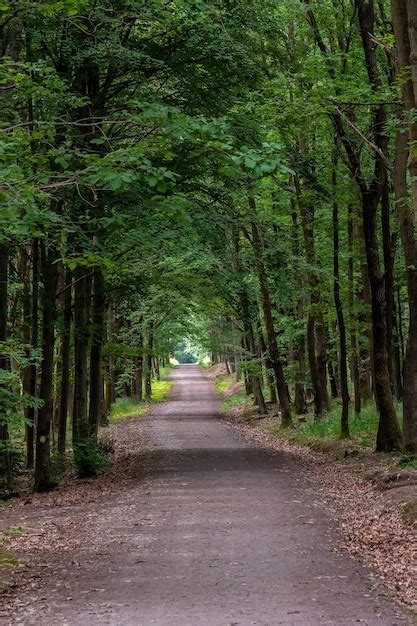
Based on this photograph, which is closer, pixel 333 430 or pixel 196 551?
pixel 196 551

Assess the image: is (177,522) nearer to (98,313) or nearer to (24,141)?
(24,141)

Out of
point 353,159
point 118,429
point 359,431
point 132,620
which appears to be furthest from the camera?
point 118,429

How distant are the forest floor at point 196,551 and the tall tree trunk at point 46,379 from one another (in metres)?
0.56

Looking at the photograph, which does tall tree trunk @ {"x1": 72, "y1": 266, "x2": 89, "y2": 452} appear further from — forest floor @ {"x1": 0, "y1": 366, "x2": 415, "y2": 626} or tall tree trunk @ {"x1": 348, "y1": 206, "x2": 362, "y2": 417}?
tall tree trunk @ {"x1": 348, "y1": 206, "x2": 362, "y2": 417}

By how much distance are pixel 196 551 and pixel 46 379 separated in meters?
8.06

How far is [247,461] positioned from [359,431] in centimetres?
402

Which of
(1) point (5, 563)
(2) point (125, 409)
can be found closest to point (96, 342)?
(1) point (5, 563)

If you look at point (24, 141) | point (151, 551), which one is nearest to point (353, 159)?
point (24, 141)

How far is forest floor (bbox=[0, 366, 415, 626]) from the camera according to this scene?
6254 millimetres

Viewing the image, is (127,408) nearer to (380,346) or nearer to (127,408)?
(127,408)

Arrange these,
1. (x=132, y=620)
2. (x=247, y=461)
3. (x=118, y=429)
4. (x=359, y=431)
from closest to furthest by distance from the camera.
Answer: (x=132, y=620), (x=247, y=461), (x=359, y=431), (x=118, y=429)

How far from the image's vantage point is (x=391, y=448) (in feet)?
→ 52.0

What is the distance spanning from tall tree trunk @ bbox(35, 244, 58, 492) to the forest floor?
565 millimetres

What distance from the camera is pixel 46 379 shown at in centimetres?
1562
